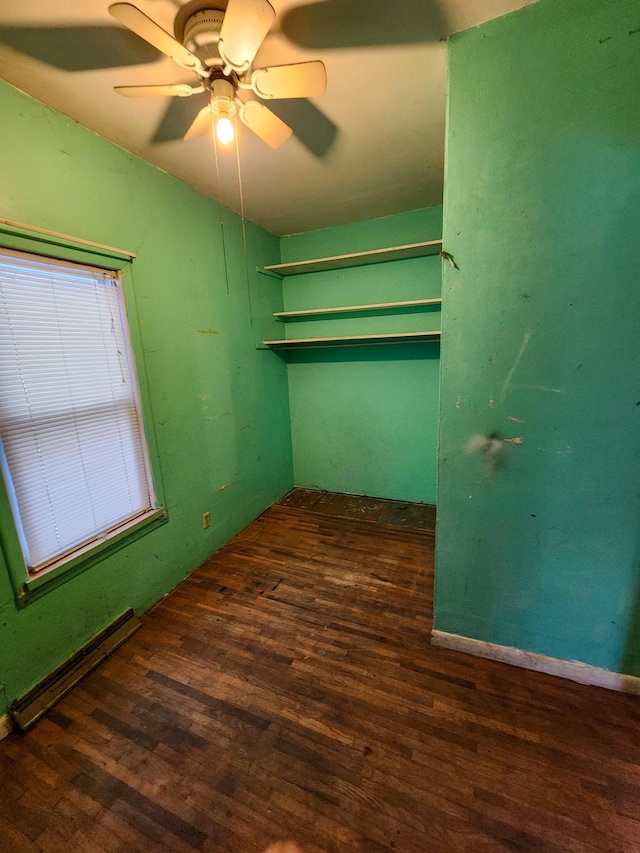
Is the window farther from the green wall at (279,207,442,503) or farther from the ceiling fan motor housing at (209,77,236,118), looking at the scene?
the green wall at (279,207,442,503)

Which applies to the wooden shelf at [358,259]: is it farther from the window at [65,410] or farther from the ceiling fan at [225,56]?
the window at [65,410]

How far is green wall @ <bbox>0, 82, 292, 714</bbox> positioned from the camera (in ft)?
4.63

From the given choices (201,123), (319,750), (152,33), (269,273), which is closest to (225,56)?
(152,33)

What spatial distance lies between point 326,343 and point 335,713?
104 inches

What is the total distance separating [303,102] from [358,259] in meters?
1.38

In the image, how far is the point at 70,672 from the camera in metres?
1.53

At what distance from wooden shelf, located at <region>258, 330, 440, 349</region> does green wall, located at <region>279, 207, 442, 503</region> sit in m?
0.14

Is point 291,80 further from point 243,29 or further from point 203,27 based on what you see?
point 203,27

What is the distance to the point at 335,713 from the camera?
4.45 ft

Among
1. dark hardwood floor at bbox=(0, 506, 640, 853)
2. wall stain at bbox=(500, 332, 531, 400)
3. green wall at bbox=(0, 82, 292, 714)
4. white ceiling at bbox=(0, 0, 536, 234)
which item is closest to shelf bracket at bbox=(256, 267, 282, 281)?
green wall at bbox=(0, 82, 292, 714)

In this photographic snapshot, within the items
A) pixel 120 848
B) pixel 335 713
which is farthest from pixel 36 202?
pixel 335 713

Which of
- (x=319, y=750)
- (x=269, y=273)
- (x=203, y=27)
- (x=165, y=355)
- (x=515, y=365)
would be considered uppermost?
(x=203, y=27)

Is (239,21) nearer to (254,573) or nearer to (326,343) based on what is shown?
(326,343)

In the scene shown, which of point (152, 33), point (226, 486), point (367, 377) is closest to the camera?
point (152, 33)
